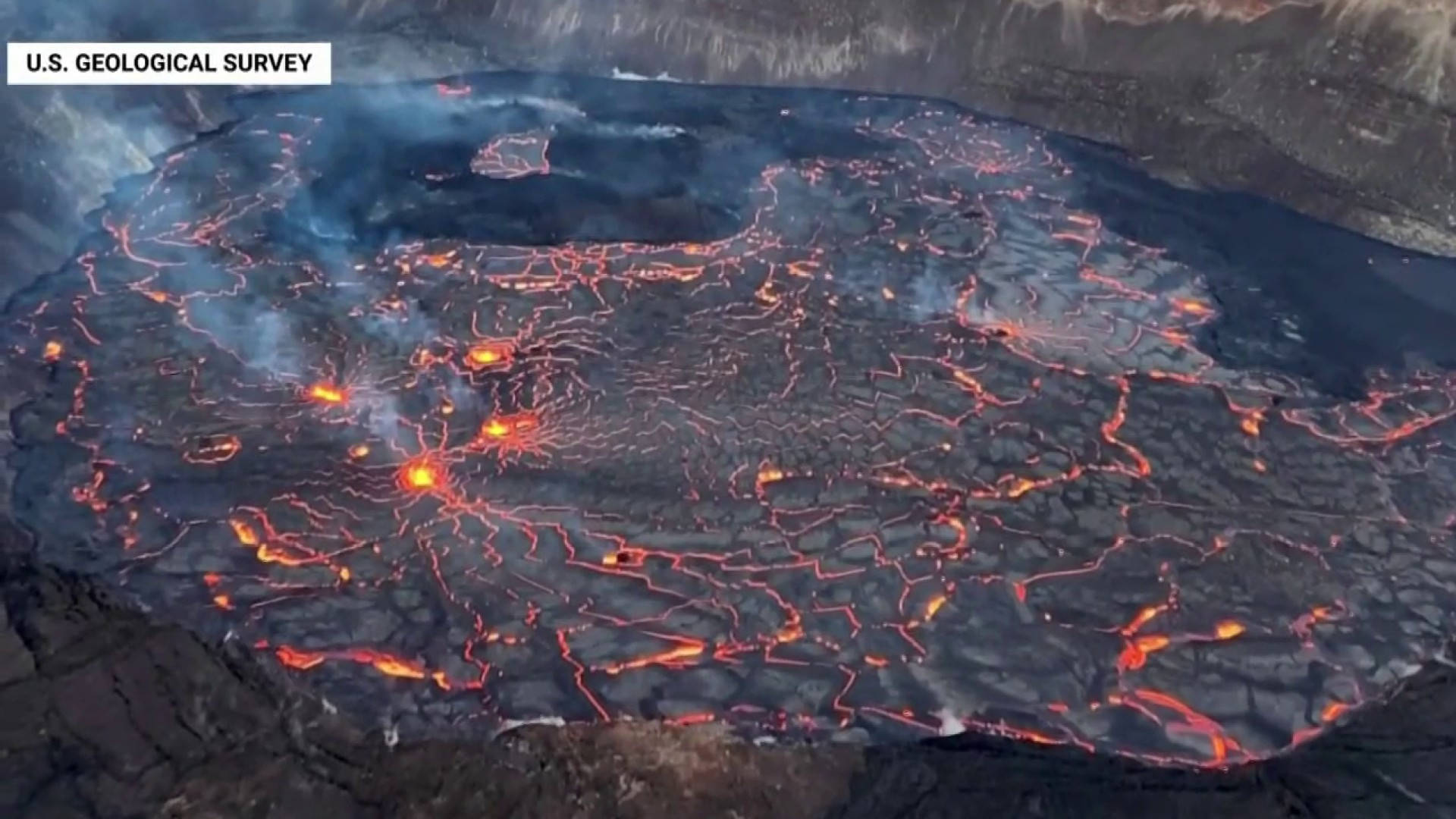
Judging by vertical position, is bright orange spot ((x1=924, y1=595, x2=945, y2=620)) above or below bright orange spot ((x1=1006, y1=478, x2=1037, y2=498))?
below

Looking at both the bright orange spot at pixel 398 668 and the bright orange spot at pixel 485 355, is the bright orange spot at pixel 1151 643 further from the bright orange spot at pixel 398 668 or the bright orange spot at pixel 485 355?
the bright orange spot at pixel 485 355

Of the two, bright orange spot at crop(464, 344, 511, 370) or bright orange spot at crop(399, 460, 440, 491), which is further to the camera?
bright orange spot at crop(464, 344, 511, 370)

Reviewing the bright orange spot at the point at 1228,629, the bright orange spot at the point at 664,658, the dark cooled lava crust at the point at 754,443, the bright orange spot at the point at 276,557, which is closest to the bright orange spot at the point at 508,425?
the dark cooled lava crust at the point at 754,443

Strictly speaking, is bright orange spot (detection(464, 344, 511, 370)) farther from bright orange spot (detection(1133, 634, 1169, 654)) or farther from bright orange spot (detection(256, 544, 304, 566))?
bright orange spot (detection(1133, 634, 1169, 654))

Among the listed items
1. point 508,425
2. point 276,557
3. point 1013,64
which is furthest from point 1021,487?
point 1013,64

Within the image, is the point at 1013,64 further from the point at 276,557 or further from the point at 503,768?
the point at 503,768

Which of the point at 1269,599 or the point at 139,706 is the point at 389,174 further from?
the point at 1269,599

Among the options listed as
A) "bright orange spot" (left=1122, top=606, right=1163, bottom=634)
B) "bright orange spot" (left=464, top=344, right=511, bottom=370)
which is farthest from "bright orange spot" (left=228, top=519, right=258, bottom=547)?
"bright orange spot" (left=1122, top=606, right=1163, bottom=634)
